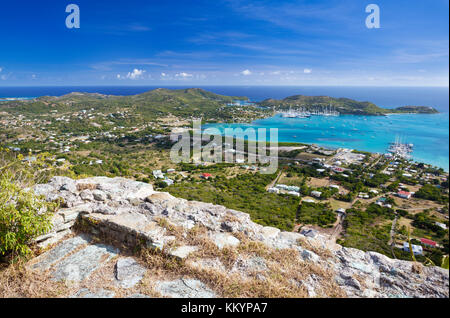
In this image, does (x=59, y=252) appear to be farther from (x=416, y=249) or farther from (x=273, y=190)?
(x=273, y=190)

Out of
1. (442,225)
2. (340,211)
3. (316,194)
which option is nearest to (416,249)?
(340,211)

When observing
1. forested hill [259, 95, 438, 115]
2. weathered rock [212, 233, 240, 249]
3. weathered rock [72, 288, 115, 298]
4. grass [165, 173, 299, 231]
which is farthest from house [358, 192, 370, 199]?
forested hill [259, 95, 438, 115]

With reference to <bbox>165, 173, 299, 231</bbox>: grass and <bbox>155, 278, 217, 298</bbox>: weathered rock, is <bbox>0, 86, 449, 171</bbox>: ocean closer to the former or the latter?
<bbox>165, 173, 299, 231</bbox>: grass

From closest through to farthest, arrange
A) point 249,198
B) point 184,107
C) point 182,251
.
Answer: point 182,251 → point 249,198 → point 184,107

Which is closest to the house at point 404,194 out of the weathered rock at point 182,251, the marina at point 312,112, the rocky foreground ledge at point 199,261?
the rocky foreground ledge at point 199,261
